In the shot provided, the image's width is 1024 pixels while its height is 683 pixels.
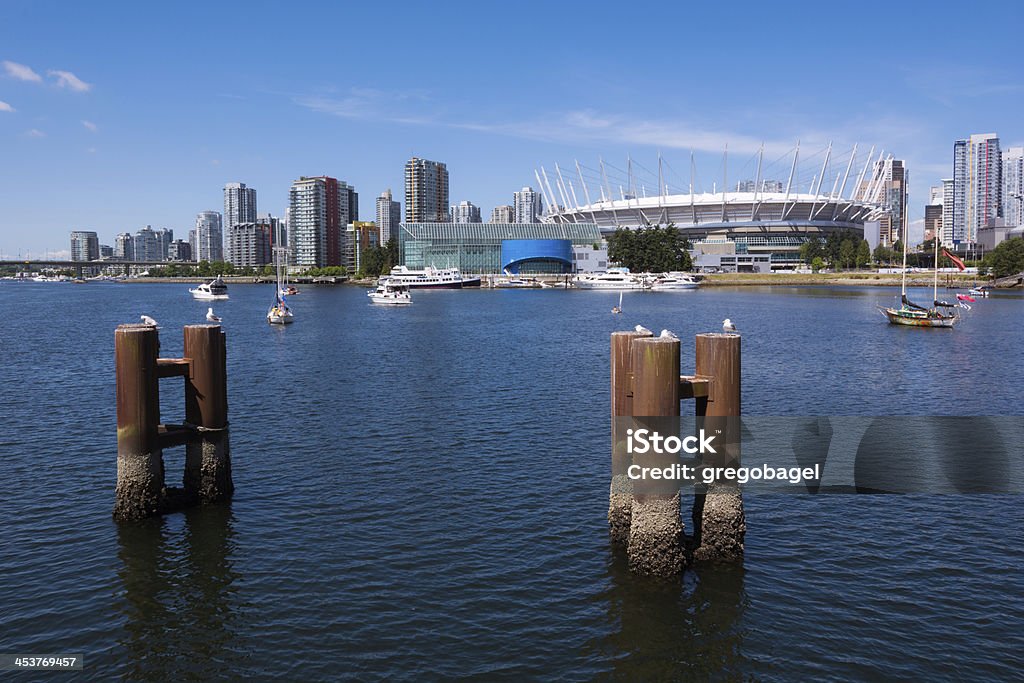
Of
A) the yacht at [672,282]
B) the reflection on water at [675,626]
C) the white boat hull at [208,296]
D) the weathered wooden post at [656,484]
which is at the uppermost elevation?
the yacht at [672,282]

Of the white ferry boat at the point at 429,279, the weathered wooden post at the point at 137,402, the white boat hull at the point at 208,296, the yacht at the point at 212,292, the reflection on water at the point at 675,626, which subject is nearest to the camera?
the reflection on water at the point at 675,626

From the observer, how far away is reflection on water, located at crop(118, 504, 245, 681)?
1248 centimetres

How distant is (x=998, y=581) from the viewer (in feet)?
50.4

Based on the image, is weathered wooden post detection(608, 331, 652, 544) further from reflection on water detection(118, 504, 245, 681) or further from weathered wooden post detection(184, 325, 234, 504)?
weathered wooden post detection(184, 325, 234, 504)

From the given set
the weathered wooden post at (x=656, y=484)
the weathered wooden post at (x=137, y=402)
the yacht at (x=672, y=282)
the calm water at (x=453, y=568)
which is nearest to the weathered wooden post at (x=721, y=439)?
the calm water at (x=453, y=568)

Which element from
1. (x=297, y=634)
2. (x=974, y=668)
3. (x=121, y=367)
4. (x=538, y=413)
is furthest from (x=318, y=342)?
(x=974, y=668)

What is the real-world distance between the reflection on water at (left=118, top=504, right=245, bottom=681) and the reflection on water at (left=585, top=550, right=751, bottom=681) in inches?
247

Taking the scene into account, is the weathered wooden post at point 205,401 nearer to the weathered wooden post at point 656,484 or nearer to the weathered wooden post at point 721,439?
the weathered wooden post at point 656,484

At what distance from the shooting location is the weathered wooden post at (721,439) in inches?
564

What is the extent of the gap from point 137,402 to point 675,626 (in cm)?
1166

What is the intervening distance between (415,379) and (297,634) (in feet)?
94.1

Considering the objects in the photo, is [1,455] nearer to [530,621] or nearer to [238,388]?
[238,388]

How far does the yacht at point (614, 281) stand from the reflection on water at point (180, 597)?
170 metres

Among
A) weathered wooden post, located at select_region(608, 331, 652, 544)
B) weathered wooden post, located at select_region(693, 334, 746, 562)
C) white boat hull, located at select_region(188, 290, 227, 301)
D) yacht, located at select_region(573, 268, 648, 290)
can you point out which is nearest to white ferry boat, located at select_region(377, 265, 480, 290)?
yacht, located at select_region(573, 268, 648, 290)
